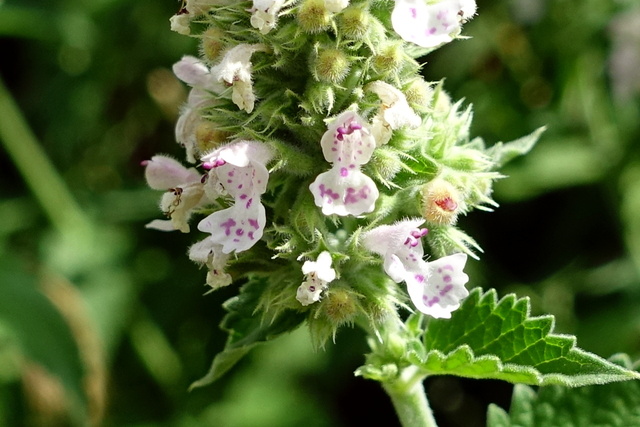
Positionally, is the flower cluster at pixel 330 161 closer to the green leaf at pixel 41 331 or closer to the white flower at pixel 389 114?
the white flower at pixel 389 114

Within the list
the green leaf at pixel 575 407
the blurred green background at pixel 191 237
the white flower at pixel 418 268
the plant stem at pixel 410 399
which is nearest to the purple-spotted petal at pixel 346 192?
the white flower at pixel 418 268

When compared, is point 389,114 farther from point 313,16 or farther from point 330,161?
point 313,16

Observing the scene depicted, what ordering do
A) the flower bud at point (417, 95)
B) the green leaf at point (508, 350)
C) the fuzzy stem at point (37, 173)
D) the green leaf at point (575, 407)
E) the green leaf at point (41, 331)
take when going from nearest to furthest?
1. the green leaf at point (508, 350)
2. the flower bud at point (417, 95)
3. the green leaf at point (575, 407)
4. the green leaf at point (41, 331)
5. the fuzzy stem at point (37, 173)

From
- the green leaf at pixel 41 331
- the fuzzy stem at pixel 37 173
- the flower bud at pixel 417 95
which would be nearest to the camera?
the flower bud at pixel 417 95

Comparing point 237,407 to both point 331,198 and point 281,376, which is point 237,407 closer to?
point 281,376

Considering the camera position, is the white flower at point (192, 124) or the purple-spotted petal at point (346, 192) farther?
the white flower at point (192, 124)

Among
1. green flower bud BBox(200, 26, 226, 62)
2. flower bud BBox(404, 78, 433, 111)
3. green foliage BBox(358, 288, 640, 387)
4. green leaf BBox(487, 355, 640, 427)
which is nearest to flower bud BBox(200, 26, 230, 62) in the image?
green flower bud BBox(200, 26, 226, 62)

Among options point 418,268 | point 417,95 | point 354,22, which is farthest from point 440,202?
point 354,22

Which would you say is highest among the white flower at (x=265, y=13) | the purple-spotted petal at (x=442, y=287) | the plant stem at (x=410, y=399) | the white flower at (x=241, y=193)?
the white flower at (x=265, y=13)
